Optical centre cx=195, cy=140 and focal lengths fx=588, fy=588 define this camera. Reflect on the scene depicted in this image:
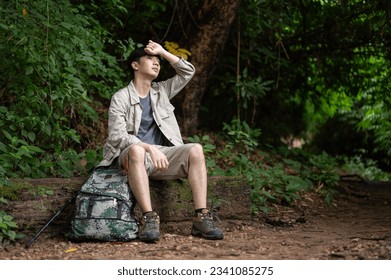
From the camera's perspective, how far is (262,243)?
5020mm

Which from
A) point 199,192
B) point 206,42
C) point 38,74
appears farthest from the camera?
point 206,42

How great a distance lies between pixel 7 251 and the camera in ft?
15.5

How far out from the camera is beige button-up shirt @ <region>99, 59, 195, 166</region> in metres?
5.21

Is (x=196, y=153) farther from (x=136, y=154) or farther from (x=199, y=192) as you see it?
(x=136, y=154)

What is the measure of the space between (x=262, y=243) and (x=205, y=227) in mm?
506

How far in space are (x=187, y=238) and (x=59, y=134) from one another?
1.88m

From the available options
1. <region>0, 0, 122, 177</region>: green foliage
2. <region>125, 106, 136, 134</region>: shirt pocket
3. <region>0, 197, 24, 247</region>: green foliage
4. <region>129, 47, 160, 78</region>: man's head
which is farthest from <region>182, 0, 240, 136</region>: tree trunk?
<region>0, 197, 24, 247</region>: green foliage

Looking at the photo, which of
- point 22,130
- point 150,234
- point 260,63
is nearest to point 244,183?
point 150,234

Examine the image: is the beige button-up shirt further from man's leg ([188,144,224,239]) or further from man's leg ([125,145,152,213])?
man's leg ([188,144,224,239])

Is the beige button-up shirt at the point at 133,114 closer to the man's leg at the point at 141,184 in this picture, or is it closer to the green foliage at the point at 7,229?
the man's leg at the point at 141,184

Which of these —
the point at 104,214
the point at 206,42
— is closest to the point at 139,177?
the point at 104,214

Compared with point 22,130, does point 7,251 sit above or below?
below

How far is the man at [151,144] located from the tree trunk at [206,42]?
2.61 metres
